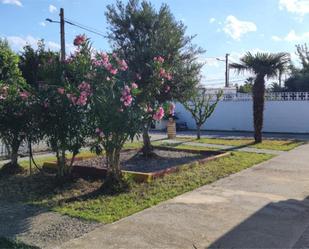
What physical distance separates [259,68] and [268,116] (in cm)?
808

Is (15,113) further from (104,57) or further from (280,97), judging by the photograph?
(280,97)

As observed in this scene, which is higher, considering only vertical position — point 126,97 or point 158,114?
point 126,97

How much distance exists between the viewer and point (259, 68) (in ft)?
56.9

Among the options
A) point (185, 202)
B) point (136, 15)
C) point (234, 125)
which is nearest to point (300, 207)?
point (185, 202)

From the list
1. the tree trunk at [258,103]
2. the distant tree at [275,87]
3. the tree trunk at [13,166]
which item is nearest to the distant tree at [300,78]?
the distant tree at [275,87]

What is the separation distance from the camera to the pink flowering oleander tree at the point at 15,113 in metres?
8.45

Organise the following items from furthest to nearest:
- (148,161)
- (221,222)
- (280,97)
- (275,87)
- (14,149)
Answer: (275,87) → (280,97) → (148,161) → (14,149) → (221,222)

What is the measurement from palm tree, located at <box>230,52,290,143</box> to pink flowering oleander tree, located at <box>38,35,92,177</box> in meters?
10.8

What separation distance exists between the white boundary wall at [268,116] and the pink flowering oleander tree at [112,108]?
59.4 feet

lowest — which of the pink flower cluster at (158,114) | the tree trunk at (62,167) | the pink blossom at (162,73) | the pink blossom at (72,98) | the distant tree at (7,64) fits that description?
the tree trunk at (62,167)

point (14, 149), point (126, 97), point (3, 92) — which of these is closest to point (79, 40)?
point (126, 97)

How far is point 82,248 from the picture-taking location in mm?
5062

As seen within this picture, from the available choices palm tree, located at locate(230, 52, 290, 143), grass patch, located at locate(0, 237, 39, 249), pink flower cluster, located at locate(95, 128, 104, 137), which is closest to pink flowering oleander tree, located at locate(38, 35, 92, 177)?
pink flower cluster, located at locate(95, 128, 104, 137)

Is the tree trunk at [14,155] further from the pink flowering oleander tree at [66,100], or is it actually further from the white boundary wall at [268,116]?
the white boundary wall at [268,116]
